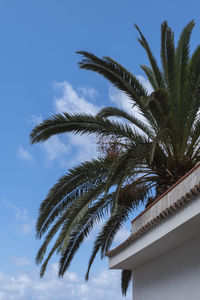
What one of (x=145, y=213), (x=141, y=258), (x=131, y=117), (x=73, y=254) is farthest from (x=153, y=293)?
(x=131, y=117)

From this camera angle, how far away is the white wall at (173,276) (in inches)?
363

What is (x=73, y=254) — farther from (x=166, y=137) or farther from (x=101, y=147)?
(x=166, y=137)

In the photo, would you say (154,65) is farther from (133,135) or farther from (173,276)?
(173,276)

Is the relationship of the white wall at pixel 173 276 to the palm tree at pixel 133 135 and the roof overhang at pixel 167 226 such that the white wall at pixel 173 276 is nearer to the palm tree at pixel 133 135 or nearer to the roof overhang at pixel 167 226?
the roof overhang at pixel 167 226

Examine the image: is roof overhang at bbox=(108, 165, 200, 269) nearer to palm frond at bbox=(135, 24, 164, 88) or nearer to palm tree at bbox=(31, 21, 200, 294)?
palm tree at bbox=(31, 21, 200, 294)

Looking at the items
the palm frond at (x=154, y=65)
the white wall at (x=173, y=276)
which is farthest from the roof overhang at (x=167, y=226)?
the palm frond at (x=154, y=65)

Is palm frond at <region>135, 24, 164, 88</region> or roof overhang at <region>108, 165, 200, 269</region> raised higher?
palm frond at <region>135, 24, 164, 88</region>

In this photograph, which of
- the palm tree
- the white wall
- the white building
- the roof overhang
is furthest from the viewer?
the palm tree

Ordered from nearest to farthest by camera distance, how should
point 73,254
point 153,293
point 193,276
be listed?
point 193,276 → point 153,293 → point 73,254

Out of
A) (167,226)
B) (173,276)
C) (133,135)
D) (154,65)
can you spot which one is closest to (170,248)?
(173,276)

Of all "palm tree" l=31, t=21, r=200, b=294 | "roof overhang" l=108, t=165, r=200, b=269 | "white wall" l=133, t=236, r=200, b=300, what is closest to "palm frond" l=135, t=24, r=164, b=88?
"palm tree" l=31, t=21, r=200, b=294

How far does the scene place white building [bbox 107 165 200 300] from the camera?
8664 millimetres

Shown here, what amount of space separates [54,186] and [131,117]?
10.6 feet

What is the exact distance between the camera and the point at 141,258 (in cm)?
1221
